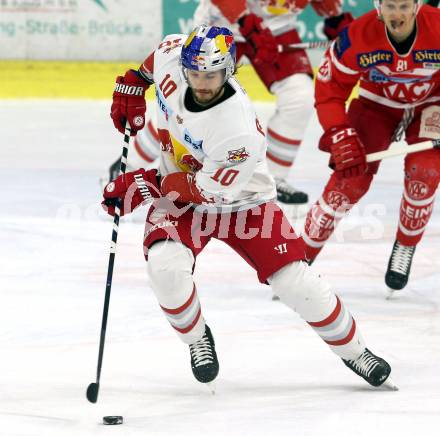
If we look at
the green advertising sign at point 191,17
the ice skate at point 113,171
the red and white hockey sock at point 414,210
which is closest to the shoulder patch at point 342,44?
the red and white hockey sock at point 414,210

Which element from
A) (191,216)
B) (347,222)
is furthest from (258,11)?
(191,216)

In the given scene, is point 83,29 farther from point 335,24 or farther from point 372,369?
point 372,369

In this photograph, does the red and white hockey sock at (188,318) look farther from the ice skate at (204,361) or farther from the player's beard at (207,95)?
the player's beard at (207,95)

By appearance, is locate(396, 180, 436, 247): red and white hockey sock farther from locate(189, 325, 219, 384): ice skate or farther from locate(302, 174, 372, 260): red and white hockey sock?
locate(189, 325, 219, 384): ice skate

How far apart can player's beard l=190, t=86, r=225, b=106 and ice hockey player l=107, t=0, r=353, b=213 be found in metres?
2.60

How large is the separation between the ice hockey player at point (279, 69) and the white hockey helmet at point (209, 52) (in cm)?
257

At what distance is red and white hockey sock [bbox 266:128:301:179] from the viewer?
594 centimetres

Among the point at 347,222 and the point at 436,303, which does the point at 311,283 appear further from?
the point at 347,222

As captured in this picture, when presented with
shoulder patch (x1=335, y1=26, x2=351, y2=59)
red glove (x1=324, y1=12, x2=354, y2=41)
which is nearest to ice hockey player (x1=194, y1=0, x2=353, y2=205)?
red glove (x1=324, y1=12, x2=354, y2=41)

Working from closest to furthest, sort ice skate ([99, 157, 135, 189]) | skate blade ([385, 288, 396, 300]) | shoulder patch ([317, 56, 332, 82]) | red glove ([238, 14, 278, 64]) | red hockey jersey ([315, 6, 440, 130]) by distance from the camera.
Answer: red hockey jersey ([315, 6, 440, 130])
shoulder patch ([317, 56, 332, 82])
skate blade ([385, 288, 396, 300])
red glove ([238, 14, 278, 64])
ice skate ([99, 157, 135, 189])

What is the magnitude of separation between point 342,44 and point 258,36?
5.11 ft

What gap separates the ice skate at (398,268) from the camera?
4469mm

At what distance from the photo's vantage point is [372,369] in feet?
11.2

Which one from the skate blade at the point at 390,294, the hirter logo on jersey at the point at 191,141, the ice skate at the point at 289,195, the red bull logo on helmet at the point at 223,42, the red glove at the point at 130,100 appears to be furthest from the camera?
the ice skate at the point at 289,195
